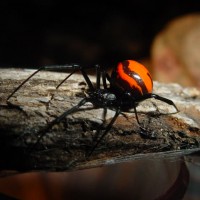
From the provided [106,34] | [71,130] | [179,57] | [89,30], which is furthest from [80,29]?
[71,130]

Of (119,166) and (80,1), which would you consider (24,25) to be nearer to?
(80,1)

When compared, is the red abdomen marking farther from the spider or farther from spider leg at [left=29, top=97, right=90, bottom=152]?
spider leg at [left=29, top=97, right=90, bottom=152]

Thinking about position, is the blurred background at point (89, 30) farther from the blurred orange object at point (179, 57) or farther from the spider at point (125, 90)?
the spider at point (125, 90)

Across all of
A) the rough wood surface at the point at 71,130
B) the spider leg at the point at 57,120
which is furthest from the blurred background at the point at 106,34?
the spider leg at the point at 57,120

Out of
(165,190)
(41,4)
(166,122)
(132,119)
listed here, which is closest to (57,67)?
(132,119)

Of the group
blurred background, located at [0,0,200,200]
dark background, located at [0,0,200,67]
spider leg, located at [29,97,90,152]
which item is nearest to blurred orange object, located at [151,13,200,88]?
blurred background, located at [0,0,200,200]

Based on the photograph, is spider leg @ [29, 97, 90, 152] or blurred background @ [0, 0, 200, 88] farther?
blurred background @ [0, 0, 200, 88]
